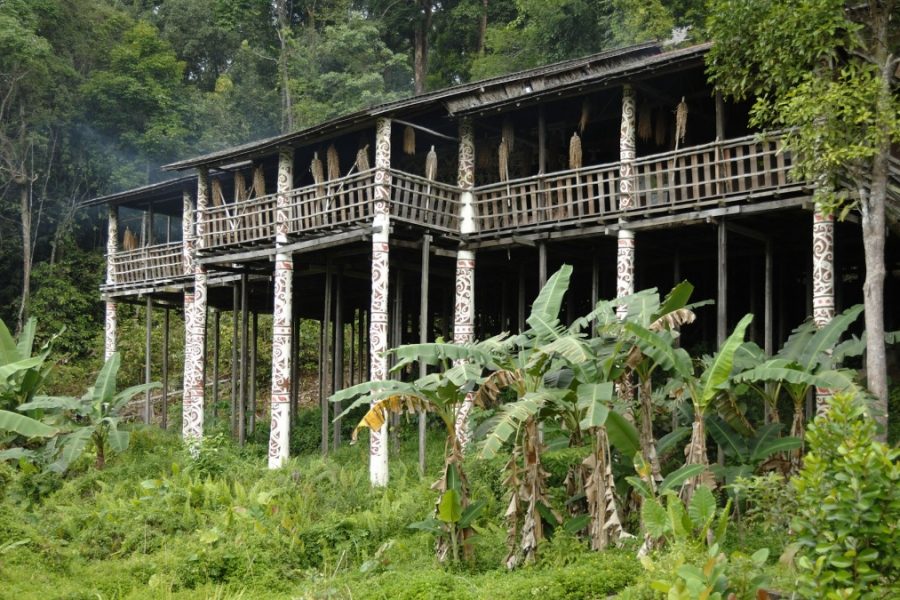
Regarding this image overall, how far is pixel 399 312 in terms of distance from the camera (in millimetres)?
17297

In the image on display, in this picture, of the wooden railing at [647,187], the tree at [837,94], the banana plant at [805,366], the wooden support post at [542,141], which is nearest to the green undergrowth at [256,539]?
the banana plant at [805,366]

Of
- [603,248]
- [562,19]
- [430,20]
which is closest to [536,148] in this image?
[603,248]

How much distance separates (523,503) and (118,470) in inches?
348

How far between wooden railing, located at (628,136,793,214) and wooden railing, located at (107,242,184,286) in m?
11.3

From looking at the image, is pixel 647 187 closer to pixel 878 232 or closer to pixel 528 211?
pixel 528 211

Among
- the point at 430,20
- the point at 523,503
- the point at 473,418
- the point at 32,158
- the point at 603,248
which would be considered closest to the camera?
the point at 523,503

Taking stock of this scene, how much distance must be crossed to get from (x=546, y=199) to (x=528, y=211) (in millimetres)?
368

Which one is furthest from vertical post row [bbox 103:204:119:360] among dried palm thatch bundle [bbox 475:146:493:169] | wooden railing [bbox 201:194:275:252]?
dried palm thatch bundle [bbox 475:146:493:169]

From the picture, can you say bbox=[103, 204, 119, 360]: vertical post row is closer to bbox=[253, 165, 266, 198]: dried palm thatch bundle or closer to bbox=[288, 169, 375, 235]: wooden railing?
bbox=[253, 165, 266, 198]: dried palm thatch bundle

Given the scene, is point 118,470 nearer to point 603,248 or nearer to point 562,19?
point 603,248

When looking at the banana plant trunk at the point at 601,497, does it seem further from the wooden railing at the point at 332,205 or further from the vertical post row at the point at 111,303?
the vertical post row at the point at 111,303

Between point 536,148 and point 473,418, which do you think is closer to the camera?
point 473,418

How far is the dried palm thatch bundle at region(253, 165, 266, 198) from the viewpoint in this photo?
19.0 m

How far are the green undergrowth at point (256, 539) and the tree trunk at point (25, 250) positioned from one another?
45.6 ft
